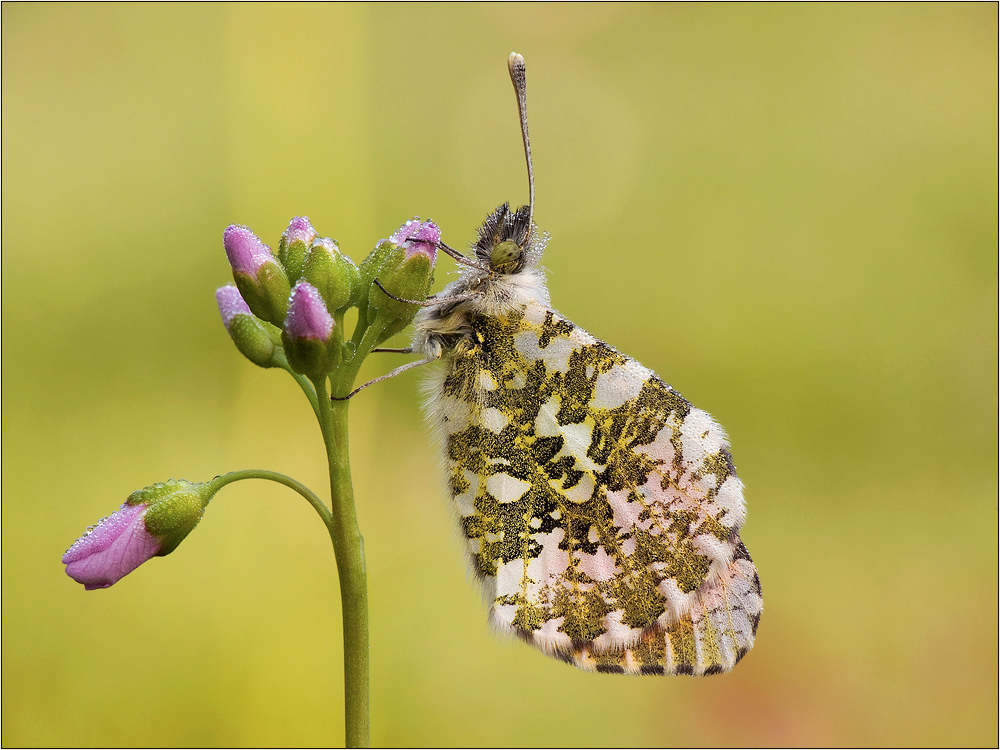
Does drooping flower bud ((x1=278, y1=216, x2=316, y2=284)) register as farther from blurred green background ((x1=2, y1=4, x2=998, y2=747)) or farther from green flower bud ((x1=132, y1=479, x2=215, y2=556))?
blurred green background ((x1=2, y1=4, x2=998, y2=747))

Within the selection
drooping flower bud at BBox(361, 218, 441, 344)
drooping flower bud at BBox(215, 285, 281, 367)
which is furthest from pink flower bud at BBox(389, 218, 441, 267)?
drooping flower bud at BBox(215, 285, 281, 367)

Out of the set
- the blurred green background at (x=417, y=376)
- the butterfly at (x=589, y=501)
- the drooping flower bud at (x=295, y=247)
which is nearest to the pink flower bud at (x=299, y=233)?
the drooping flower bud at (x=295, y=247)

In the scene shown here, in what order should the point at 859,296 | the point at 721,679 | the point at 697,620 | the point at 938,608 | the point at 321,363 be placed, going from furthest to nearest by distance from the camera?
the point at 859,296
the point at 938,608
the point at 721,679
the point at 697,620
the point at 321,363

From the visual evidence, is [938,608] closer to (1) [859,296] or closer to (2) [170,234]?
(1) [859,296]

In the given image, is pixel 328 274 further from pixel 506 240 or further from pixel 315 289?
pixel 506 240

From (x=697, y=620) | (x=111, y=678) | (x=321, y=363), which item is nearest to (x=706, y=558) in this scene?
(x=697, y=620)

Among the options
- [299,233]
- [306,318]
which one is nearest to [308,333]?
[306,318]
